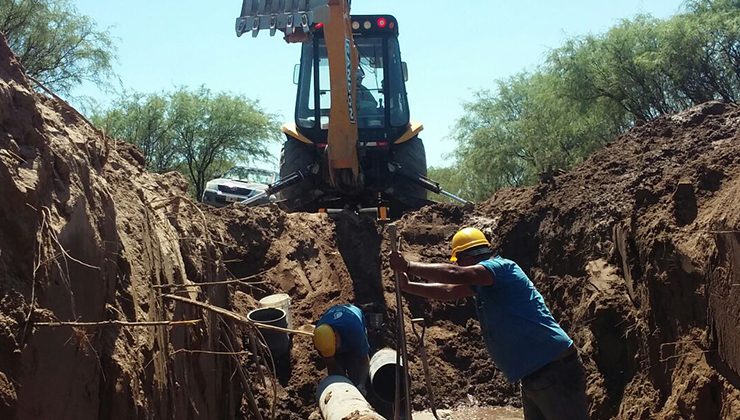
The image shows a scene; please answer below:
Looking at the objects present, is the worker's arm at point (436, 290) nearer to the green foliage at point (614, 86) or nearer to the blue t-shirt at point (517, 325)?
the blue t-shirt at point (517, 325)

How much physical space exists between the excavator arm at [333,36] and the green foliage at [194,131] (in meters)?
17.7

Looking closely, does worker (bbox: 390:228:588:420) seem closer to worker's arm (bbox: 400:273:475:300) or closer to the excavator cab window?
worker's arm (bbox: 400:273:475:300)

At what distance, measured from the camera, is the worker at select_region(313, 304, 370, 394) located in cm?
642

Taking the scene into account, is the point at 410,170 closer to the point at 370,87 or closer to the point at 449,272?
the point at 370,87

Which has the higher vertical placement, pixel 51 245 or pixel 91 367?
pixel 51 245

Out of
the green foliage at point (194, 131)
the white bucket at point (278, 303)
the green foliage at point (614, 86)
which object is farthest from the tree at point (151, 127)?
the white bucket at point (278, 303)

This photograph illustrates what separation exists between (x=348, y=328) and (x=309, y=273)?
3.73 meters

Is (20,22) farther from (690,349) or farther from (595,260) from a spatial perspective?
(690,349)

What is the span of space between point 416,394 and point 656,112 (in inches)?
644

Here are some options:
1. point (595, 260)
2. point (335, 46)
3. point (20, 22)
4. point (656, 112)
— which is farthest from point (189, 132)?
point (595, 260)

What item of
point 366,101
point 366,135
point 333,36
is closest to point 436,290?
point 333,36

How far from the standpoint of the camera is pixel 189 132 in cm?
2945

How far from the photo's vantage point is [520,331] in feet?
17.0

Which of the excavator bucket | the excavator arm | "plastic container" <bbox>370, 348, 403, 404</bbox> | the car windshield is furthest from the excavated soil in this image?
the car windshield
